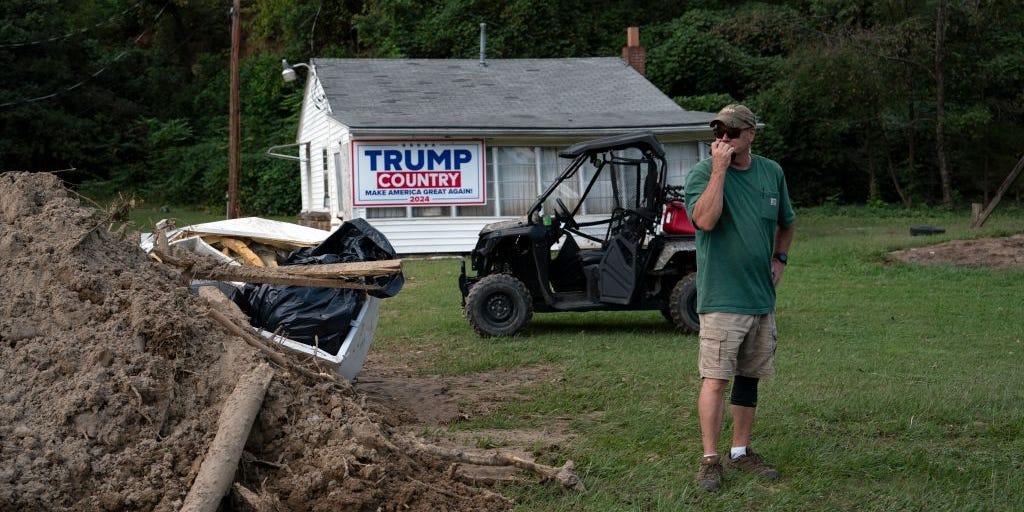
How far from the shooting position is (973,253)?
55.0 feet

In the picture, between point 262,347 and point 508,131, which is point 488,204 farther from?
point 262,347

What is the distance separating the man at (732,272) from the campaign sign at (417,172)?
1570 cm

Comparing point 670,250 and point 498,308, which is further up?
point 670,250

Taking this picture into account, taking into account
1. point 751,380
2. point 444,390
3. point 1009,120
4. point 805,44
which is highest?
point 805,44

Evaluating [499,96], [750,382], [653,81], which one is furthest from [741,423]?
[653,81]

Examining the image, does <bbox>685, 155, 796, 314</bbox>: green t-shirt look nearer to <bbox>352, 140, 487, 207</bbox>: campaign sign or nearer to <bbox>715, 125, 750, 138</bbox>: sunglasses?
<bbox>715, 125, 750, 138</bbox>: sunglasses

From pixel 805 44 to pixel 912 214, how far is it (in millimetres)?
5579

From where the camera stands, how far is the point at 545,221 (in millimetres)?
11117

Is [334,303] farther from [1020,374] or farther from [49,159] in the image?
[49,159]

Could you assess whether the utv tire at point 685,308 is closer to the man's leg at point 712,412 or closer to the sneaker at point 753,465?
the sneaker at point 753,465

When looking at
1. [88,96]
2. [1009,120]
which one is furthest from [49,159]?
[1009,120]

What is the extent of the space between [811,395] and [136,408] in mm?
4588

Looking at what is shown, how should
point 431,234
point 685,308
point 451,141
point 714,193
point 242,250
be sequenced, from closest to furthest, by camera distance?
point 714,193
point 242,250
point 685,308
point 451,141
point 431,234

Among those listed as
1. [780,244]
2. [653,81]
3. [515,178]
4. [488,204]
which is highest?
[653,81]
